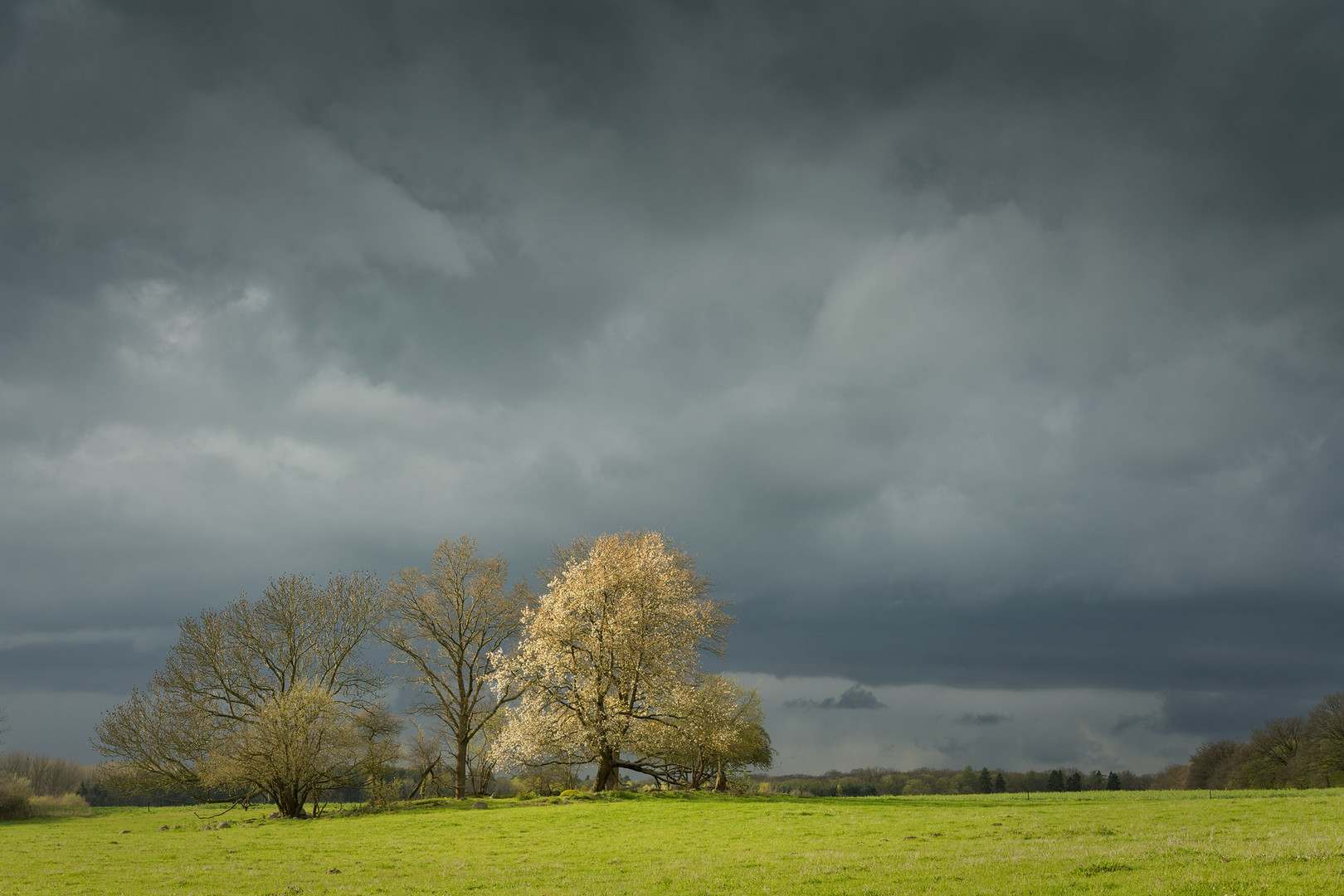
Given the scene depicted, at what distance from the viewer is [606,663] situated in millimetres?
48781

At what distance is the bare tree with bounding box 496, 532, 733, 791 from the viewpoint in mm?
47844

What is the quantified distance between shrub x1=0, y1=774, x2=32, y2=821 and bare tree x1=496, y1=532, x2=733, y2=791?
144 ft

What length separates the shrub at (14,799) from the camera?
196 feet

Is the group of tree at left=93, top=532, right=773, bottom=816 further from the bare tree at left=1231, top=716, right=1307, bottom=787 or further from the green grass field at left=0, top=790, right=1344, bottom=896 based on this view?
the bare tree at left=1231, top=716, right=1307, bottom=787

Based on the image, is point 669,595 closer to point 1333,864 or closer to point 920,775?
point 1333,864

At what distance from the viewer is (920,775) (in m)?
126

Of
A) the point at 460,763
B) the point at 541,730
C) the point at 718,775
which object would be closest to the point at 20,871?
the point at 541,730

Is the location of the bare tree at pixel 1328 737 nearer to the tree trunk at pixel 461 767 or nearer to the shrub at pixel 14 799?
the tree trunk at pixel 461 767

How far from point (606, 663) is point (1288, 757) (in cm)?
8806

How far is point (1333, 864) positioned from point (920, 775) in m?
124

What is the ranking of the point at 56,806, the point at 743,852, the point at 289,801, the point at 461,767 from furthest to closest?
the point at 56,806
the point at 461,767
the point at 289,801
the point at 743,852

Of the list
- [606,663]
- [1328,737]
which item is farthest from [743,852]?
[1328,737]

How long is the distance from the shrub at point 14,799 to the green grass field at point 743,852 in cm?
2791

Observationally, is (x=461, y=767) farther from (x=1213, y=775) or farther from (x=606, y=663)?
(x=1213, y=775)
